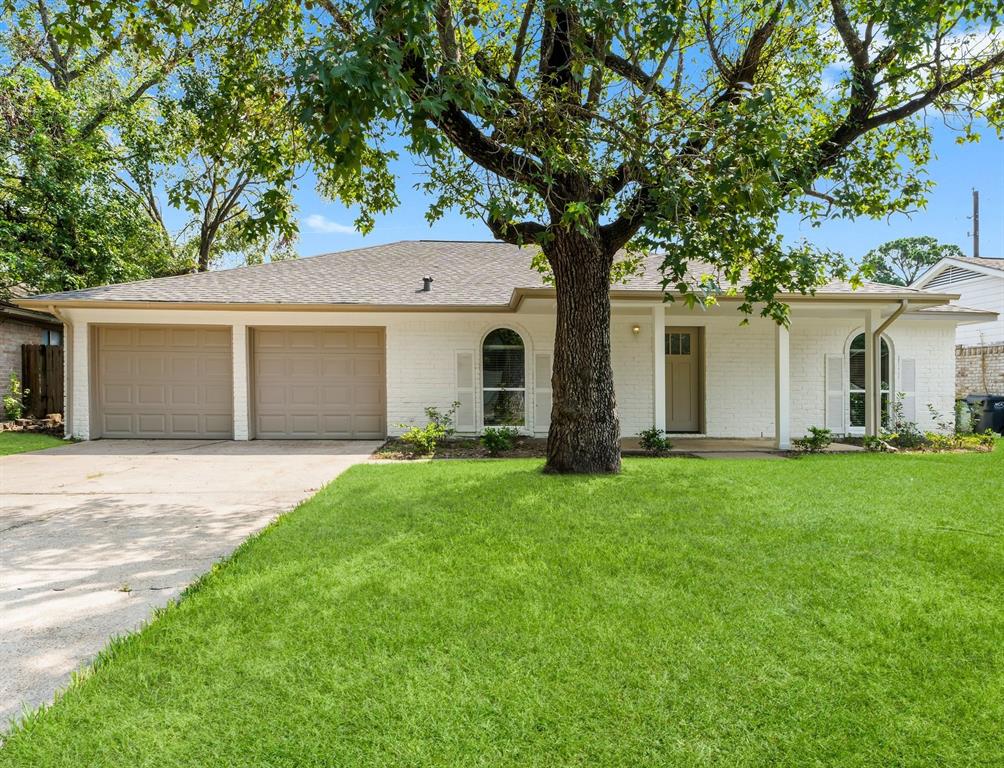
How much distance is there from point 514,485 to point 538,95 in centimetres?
395

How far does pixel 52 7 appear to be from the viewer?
14.7 meters

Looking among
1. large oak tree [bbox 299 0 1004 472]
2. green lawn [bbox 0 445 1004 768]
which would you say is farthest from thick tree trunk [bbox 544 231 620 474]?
green lawn [bbox 0 445 1004 768]

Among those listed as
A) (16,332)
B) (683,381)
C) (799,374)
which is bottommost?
(683,381)

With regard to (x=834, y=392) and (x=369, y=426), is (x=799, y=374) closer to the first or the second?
(x=834, y=392)

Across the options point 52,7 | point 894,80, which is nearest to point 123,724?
point 894,80

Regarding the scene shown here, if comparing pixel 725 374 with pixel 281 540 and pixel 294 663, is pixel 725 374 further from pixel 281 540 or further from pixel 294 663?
pixel 294 663

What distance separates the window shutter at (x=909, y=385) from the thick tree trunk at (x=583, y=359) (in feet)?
25.8

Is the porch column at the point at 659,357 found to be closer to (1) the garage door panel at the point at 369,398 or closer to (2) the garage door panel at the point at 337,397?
(1) the garage door panel at the point at 369,398

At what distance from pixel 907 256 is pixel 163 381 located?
52.4 meters

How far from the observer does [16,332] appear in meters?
13.3

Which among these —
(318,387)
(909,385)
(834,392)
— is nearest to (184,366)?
(318,387)

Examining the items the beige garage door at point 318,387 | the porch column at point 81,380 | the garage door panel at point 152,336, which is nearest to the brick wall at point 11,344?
the porch column at point 81,380

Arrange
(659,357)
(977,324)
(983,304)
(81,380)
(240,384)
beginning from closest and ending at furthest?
(659,357) → (81,380) → (240,384) → (983,304) → (977,324)

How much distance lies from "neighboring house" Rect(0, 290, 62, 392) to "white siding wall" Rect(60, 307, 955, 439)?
559 centimetres
